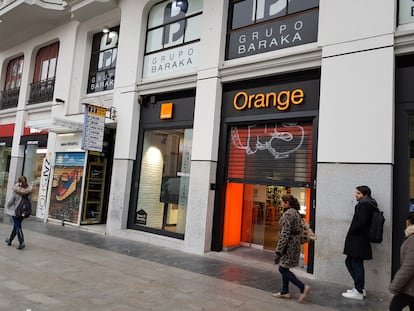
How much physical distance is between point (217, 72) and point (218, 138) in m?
1.64

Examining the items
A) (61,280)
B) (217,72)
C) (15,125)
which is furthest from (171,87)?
(15,125)

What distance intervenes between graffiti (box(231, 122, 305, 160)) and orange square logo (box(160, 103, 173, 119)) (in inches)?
83.2

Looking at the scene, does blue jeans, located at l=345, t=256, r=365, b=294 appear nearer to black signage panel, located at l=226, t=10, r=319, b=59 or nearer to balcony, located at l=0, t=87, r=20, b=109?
black signage panel, located at l=226, t=10, r=319, b=59

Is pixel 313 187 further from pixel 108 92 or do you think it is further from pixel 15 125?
pixel 15 125

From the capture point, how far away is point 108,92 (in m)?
11.9

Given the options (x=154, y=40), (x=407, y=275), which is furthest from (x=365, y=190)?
(x=154, y=40)

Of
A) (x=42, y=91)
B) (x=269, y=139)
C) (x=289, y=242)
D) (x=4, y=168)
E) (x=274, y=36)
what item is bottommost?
(x=289, y=242)

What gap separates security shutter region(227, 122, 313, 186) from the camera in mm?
7402

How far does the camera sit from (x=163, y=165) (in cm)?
1008

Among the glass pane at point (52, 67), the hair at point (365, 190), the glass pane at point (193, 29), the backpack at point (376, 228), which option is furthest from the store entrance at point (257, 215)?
the glass pane at point (52, 67)

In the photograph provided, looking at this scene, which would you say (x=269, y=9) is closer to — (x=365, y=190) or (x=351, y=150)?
(x=351, y=150)

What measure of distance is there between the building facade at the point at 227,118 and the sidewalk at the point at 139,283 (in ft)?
2.77

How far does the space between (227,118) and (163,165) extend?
2.61 metres

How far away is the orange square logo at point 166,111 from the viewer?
32.1 ft
